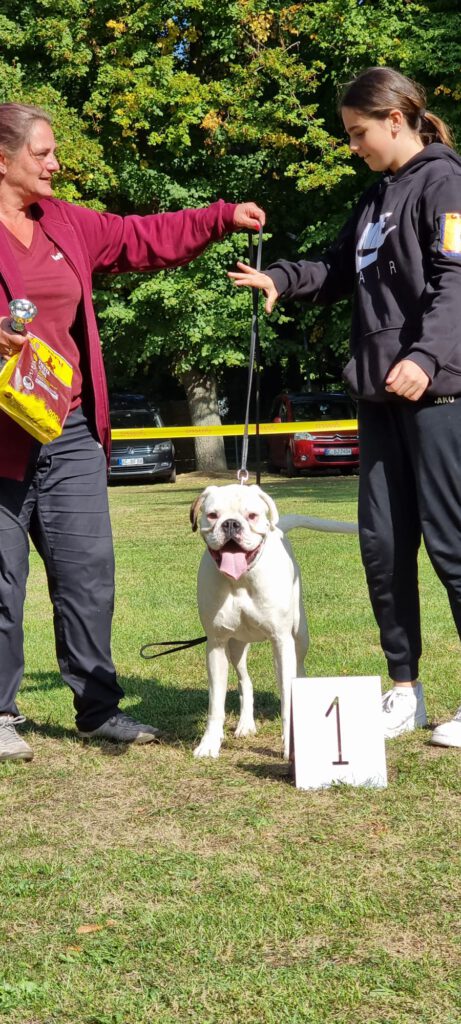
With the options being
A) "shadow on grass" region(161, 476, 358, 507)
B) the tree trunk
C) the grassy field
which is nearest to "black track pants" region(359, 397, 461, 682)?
the grassy field

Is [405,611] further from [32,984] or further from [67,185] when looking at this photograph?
[67,185]

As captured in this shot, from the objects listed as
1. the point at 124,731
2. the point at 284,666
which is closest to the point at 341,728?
the point at 284,666

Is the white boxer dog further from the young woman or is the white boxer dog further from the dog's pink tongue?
the young woman

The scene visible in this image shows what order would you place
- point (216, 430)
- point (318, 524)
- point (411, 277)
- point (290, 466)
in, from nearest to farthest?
1. point (411, 277)
2. point (318, 524)
3. point (216, 430)
4. point (290, 466)

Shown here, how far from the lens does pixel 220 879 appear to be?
9.66 ft

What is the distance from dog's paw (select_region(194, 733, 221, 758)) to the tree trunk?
19.7m

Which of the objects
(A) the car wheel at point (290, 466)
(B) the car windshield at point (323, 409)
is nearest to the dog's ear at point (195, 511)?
(A) the car wheel at point (290, 466)

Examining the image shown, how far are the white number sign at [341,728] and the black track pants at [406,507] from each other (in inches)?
21.9

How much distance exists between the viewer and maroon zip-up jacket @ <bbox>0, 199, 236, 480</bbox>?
4.11 metres

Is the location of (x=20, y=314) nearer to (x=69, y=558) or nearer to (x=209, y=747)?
(x=69, y=558)

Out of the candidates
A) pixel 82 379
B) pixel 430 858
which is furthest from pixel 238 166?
pixel 430 858

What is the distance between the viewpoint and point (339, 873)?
9.71 feet

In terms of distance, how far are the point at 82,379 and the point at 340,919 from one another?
2269 millimetres

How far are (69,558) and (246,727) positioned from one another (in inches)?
39.3
